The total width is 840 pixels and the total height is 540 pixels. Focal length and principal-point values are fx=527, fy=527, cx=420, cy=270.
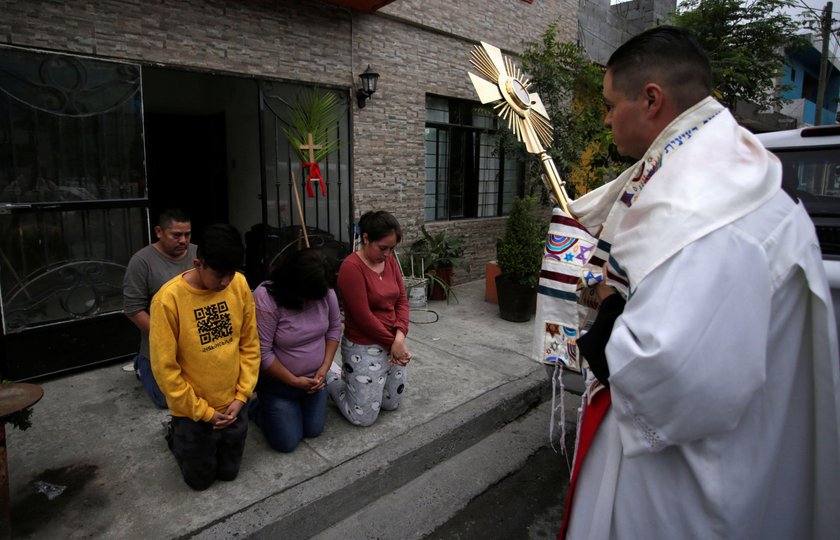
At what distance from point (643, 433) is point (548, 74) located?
7.54m

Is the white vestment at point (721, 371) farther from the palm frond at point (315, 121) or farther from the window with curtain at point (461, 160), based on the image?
the window with curtain at point (461, 160)

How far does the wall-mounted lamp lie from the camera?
6.27 meters

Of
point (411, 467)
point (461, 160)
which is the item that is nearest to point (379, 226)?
point (411, 467)

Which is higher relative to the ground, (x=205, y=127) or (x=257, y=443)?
(x=205, y=127)

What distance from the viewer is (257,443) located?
11.3 ft

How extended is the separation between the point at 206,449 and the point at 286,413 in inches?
21.3

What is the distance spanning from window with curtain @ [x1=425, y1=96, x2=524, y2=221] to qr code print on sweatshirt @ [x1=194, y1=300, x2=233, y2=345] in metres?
5.44

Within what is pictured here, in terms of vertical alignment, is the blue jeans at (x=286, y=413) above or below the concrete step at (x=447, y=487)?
above

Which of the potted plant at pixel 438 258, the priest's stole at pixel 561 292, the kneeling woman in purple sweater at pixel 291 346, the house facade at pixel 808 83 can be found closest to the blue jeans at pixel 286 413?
the kneeling woman in purple sweater at pixel 291 346

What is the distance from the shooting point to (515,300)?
6371 millimetres

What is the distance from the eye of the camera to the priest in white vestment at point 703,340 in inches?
46.0

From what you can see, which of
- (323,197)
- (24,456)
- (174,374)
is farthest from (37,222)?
(323,197)

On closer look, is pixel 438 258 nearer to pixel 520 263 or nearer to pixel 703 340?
pixel 520 263

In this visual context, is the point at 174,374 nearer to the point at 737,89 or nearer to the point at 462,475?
the point at 462,475
